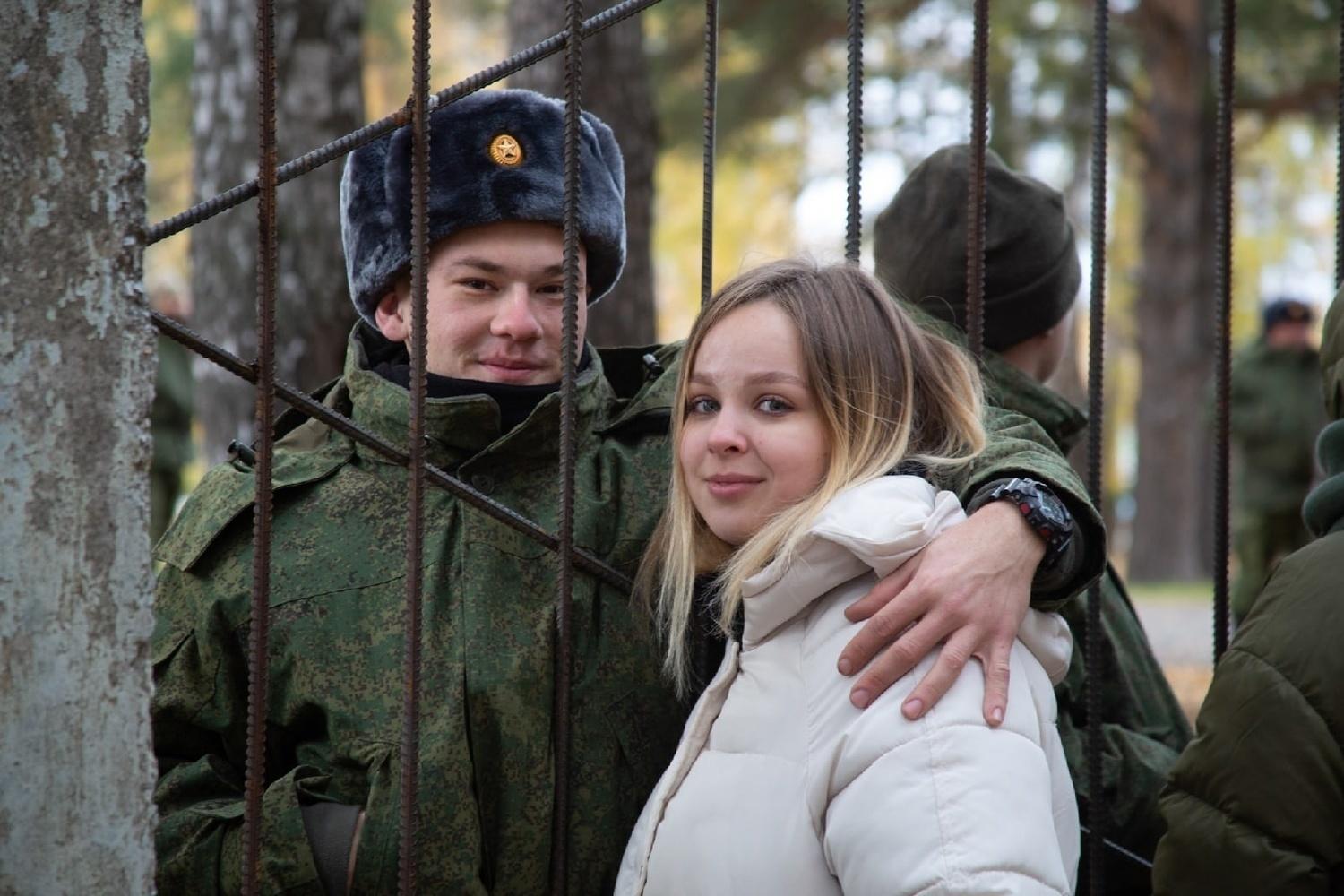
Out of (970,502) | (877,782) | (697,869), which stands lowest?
(697,869)

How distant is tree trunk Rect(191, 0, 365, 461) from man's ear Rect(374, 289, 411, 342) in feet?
6.95

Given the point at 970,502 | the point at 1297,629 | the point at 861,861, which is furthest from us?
the point at 970,502

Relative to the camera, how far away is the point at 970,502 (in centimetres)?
193

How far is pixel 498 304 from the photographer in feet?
7.36

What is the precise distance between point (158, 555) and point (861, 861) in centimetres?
108

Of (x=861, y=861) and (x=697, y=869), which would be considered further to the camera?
(x=697, y=869)

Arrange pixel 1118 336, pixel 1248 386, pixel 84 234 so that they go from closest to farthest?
pixel 84 234 → pixel 1248 386 → pixel 1118 336

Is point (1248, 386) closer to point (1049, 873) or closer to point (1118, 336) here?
point (1049, 873)

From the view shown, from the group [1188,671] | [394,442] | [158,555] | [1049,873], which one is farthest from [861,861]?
[1188,671]

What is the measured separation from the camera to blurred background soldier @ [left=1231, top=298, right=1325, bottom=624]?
870 cm

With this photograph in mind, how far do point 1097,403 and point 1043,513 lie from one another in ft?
1.92

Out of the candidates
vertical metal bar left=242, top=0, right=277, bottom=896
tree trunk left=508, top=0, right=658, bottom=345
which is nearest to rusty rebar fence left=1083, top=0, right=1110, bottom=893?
vertical metal bar left=242, top=0, right=277, bottom=896

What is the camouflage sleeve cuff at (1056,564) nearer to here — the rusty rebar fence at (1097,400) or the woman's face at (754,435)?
the woman's face at (754,435)

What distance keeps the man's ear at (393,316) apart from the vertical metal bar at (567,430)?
1.49 feet
